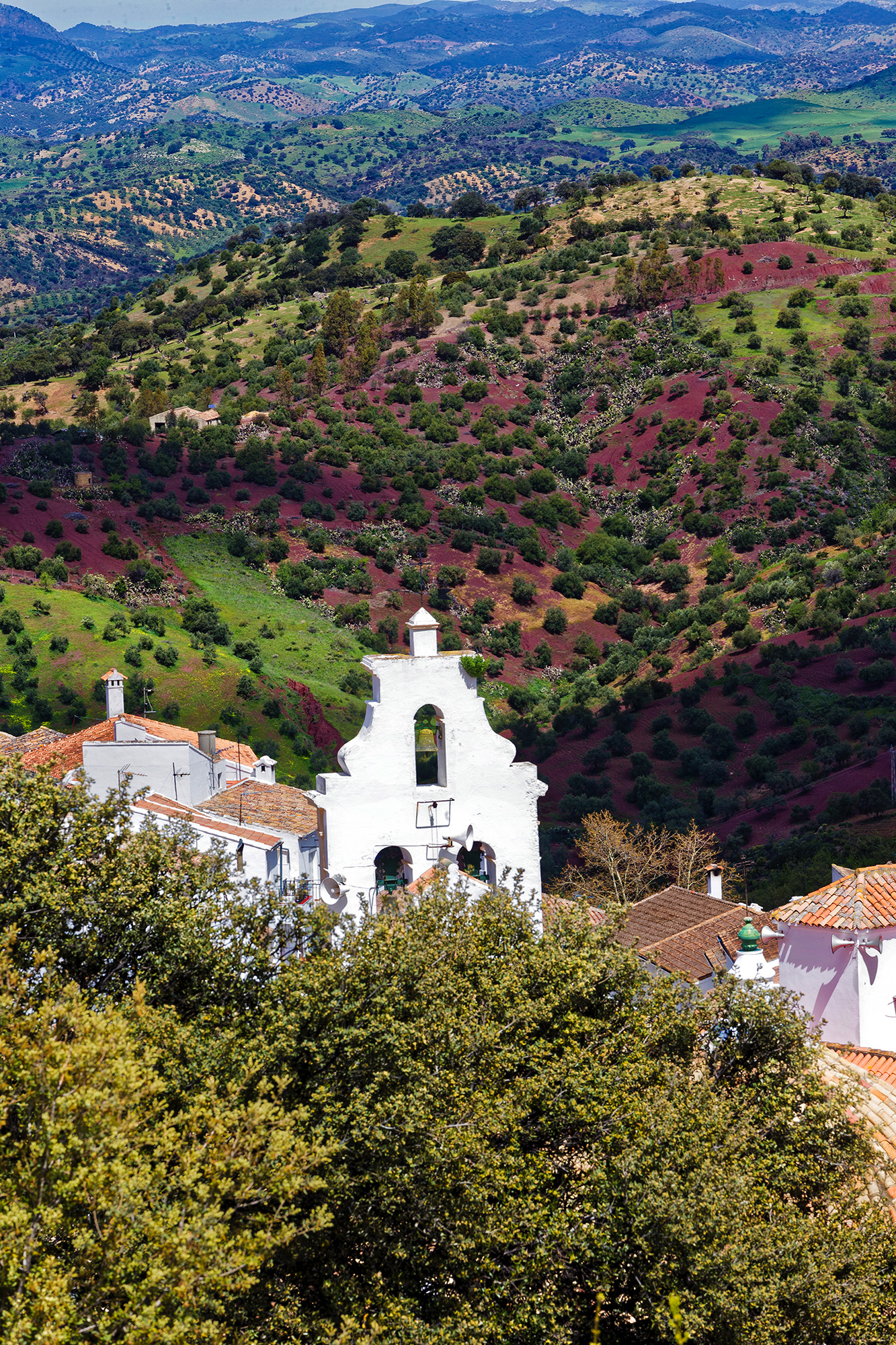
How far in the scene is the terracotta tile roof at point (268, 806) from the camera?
3061 centimetres

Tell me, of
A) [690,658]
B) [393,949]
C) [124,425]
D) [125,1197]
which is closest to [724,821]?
[690,658]

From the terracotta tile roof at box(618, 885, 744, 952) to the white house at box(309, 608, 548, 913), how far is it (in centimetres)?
876

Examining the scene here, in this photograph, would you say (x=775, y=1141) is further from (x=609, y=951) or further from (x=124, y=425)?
(x=124, y=425)

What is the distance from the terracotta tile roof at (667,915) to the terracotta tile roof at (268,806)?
7.32 m

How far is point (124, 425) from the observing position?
4611 inches

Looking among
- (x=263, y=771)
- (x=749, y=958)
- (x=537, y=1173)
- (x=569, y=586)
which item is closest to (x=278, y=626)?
(x=569, y=586)

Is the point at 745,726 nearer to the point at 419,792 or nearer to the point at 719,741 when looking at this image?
the point at 719,741

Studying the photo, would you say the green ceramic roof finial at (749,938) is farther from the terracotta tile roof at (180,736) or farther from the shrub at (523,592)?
the shrub at (523,592)

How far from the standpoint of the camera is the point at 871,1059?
20.4 m

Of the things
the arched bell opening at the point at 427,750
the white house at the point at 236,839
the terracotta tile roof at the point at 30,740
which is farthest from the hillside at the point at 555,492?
the white house at the point at 236,839

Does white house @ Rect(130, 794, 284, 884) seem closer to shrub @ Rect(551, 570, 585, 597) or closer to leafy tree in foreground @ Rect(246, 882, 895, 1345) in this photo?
leafy tree in foreground @ Rect(246, 882, 895, 1345)

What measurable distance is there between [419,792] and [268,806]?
1312 cm

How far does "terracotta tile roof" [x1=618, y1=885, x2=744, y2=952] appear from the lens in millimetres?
29389

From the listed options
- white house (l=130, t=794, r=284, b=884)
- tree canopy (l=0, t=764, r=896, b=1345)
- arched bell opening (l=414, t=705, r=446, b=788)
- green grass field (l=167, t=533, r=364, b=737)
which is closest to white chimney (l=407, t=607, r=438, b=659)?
tree canopy (l=0, t=764, r=896, b=1345)
